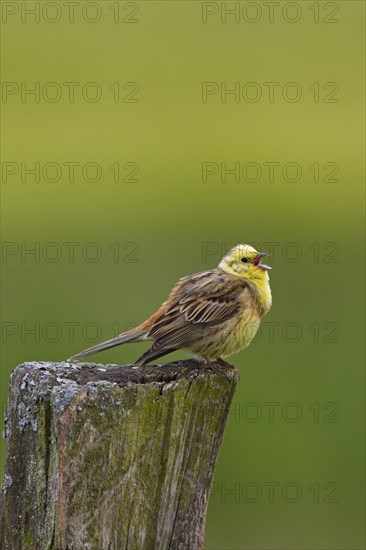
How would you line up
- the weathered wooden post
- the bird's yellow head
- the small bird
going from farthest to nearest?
the bird's yellow head
the small bird
the weathered wooden post

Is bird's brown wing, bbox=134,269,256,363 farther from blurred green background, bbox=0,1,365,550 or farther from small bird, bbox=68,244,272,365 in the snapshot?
blurred green background, bbox=0,1,365,550

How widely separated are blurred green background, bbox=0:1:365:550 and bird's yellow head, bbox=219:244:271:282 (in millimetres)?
2176

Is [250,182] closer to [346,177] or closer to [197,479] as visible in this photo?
[346,177]

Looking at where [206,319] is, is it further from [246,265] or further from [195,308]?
[246,265]

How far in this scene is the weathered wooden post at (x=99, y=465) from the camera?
4141mm

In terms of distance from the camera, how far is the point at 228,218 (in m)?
16.1

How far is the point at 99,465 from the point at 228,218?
12.0 metres

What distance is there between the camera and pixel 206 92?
22781 mm

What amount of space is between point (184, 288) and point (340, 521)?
297cm

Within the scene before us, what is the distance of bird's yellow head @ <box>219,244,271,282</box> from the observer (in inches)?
308

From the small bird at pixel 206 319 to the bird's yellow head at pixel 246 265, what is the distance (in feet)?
0.51


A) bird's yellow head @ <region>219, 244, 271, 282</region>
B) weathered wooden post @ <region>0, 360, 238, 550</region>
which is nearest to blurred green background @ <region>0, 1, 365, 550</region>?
bird's yellow head @ <region>219, 244, 271, 282</region>

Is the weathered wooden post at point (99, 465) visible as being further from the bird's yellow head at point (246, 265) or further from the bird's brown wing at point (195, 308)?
the bird's yellow head at point (246, 265)

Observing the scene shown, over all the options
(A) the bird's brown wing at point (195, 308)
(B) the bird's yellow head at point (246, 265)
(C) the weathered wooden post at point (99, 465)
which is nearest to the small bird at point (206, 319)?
(A) the bird's brown wing at point (195, 308)
